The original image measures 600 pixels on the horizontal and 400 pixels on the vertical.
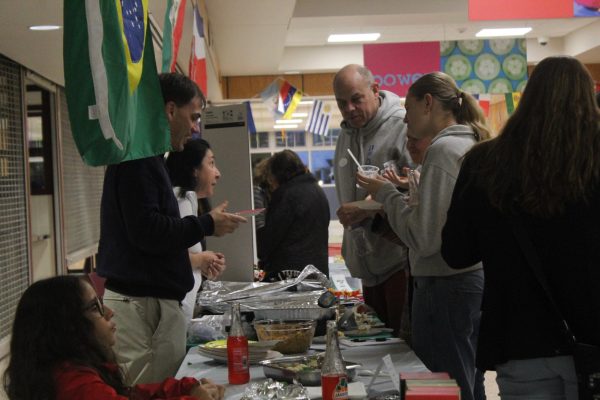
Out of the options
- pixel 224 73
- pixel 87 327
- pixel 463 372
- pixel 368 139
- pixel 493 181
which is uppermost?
pixel 224 73

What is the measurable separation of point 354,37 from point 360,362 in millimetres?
8929

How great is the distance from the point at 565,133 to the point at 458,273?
0.82m

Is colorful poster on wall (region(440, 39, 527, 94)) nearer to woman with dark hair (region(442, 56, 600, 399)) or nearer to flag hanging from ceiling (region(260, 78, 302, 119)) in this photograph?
flag hanging from ceiling (region(260, 78, 302, 119))

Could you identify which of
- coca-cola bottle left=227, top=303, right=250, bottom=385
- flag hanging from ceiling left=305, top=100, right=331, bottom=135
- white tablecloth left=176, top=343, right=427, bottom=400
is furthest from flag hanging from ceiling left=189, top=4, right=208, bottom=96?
flag hanging from ceiling left=305, top=100, right=331, bottom=135

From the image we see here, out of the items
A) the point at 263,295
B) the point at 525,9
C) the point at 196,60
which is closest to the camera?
the point at 263,295

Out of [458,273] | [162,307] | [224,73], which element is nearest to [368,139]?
[458,273]

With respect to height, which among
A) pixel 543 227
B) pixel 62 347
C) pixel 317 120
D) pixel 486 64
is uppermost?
pixel 486 64

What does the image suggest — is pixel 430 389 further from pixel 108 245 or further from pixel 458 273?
pixel 108 245

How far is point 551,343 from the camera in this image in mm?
2008

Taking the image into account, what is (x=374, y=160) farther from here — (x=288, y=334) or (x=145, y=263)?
(x=145, y=263)

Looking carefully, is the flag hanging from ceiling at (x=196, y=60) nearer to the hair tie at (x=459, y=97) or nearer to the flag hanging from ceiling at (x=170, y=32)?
the flag hanging from ceiling at (x=170, y=32)

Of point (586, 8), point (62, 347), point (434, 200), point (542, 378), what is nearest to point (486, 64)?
point (586, 8)

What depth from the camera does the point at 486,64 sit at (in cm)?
958

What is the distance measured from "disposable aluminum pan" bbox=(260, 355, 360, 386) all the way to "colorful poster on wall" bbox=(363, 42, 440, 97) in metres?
7.34
